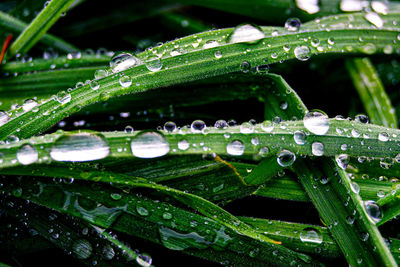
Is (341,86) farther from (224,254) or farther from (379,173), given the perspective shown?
(224,254)

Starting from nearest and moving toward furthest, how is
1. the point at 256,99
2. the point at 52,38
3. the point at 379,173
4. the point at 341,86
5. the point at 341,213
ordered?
the point at 341,213, the point at 379,173, the point at 256,99, the point at 52,38, the point at 341,86

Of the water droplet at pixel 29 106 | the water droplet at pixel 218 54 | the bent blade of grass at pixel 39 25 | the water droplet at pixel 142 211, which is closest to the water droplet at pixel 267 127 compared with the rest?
the water droplet at pixel 218 54

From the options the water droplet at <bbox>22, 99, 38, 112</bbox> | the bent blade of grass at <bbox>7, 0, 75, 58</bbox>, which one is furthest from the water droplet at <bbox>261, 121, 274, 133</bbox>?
the bent blade of grass at <bbox>7, 0, 75, 58</bbox>

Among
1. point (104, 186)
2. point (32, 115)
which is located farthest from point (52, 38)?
point (104, 186)

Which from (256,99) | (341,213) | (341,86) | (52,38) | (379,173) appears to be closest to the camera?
(341,213)

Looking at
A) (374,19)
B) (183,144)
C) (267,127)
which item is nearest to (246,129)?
(267,127)

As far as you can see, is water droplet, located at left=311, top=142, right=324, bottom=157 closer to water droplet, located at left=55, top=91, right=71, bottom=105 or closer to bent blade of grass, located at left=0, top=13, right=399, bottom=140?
bent blade of grass, located at left=0, top=13, right=399, bottom=140

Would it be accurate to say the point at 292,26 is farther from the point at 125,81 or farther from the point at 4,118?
the point at 4,118
